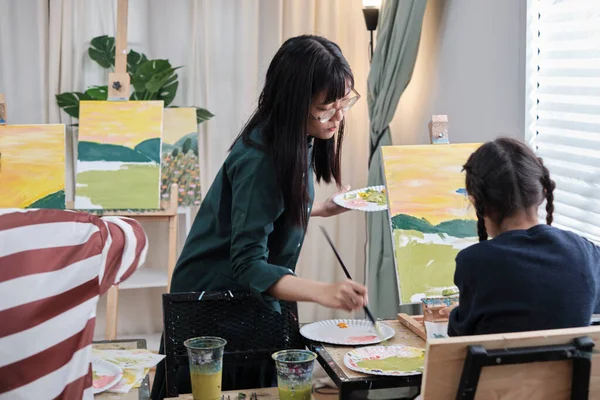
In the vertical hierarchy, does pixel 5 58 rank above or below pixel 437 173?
above

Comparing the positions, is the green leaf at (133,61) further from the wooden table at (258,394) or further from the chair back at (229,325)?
the wooden table at (258,394)

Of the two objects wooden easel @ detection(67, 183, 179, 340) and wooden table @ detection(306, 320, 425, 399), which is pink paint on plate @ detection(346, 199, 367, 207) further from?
wooden easel @ detection(67, 183, 179, 340)

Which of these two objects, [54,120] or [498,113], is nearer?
[498,113]

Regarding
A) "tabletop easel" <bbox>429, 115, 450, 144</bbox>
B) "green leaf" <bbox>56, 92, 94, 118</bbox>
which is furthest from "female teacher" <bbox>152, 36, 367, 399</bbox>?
"green leaf" <bbox>56, 92, 94, 118</bbox>

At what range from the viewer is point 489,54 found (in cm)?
286

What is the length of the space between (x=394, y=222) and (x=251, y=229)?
2.71 feet

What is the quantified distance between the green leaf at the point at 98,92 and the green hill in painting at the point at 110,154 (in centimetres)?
47

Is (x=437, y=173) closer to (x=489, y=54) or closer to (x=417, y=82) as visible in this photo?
(x=489, y=54)

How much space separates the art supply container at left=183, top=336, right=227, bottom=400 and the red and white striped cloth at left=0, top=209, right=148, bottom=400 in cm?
29

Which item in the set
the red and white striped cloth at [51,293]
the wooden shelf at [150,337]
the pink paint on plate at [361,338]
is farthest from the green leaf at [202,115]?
the red and white striped cloth at [51,293]

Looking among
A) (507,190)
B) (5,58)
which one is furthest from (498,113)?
(5,58)

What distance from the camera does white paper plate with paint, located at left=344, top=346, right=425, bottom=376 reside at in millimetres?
1516

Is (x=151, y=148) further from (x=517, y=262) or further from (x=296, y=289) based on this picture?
(x=517, y=262)

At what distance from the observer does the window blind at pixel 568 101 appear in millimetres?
2271
